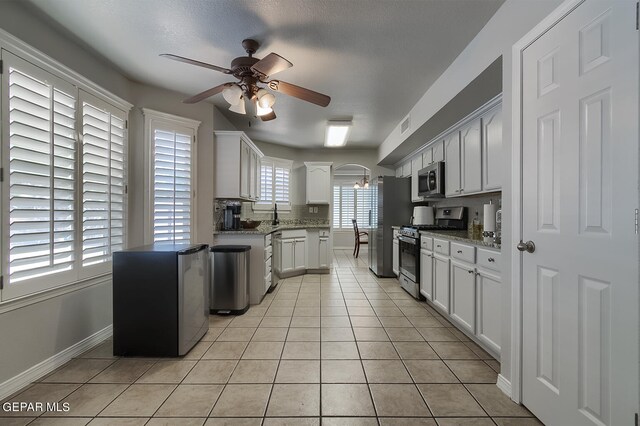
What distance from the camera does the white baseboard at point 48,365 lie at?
5.66 feet

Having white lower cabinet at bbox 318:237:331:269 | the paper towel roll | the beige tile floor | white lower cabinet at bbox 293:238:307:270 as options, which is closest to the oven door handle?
the beige tile floor

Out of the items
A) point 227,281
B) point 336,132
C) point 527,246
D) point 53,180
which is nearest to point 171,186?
point 53,180

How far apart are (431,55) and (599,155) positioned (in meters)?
1.70

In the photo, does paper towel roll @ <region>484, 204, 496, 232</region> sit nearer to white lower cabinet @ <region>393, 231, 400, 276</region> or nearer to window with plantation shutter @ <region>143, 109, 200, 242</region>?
white lower cabinet @ <region>393, 231, 400, 276</region>

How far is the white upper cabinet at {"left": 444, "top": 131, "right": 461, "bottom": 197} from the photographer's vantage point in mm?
3242

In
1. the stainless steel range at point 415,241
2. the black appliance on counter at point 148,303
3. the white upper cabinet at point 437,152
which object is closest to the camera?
the black appliance on counter at point 148,303

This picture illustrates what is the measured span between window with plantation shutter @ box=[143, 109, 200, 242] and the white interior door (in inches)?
129

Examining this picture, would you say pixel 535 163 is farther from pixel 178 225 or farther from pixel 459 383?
pixel 178 225

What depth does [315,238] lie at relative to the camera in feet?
17.0

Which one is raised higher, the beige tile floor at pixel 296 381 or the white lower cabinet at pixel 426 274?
the white lower cabinet at pixel 426 274

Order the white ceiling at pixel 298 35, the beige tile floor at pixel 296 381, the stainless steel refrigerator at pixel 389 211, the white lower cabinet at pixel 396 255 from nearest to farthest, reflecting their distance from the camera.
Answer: the beige tile floor at pixel 296 381, the white ceiling at pixel 298 35, the white lower cabinet at pixel 396 255, the stainless steel refrigerator at pixel 389 211

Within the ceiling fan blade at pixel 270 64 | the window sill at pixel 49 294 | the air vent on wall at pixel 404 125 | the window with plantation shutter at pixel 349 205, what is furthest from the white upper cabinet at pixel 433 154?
the window with plantation shutter at pixel 349 205

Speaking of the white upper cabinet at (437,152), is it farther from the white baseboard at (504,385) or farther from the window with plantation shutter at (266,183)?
the window with plantation shutter at (266,183)

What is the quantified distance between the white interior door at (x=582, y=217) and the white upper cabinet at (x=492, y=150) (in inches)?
38.1
